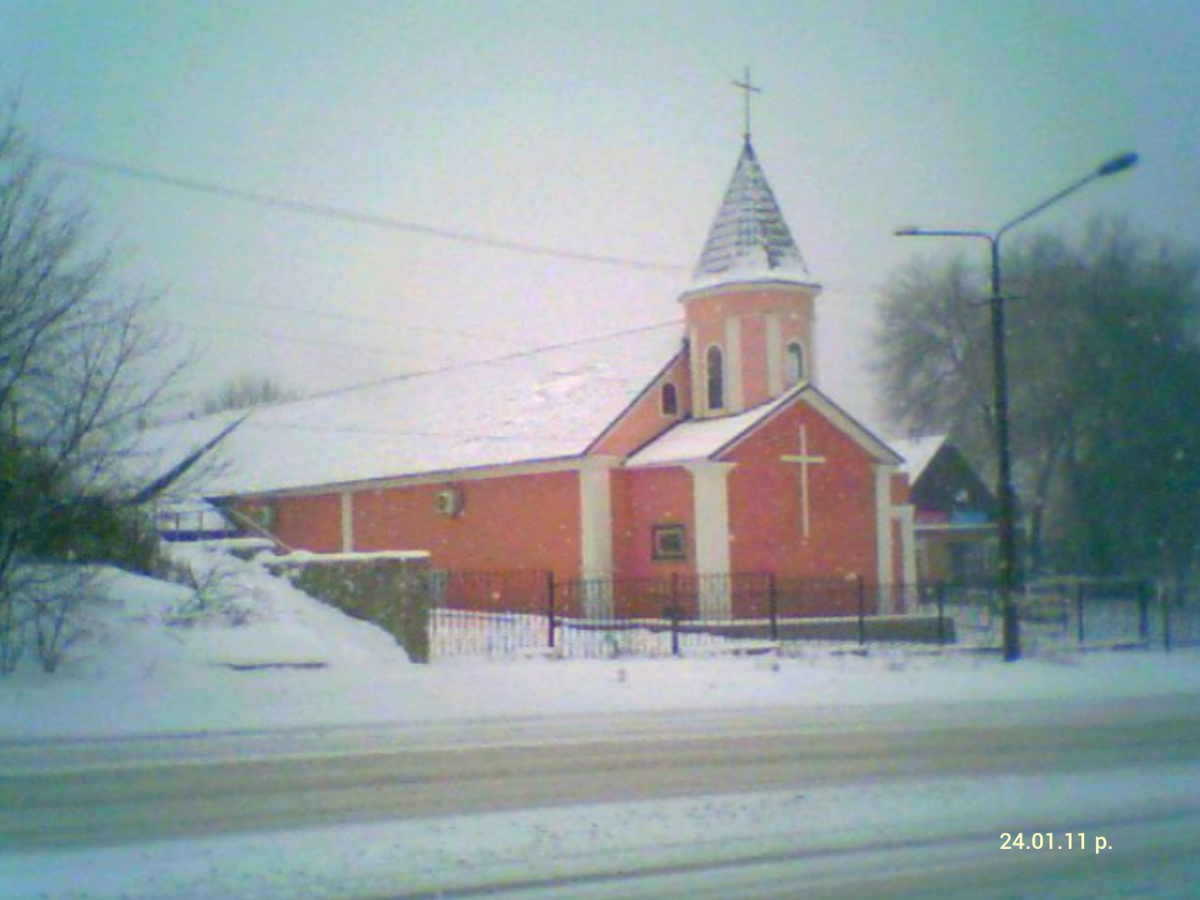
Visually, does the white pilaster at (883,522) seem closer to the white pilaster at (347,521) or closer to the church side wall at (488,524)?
the church side wall at (488,524)

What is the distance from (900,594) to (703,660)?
10.1 m

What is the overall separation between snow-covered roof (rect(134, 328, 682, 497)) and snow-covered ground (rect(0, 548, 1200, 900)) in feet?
39.8

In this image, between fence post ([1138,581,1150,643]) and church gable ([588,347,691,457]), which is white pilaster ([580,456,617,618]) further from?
fence post ([1138,581,1150,643])

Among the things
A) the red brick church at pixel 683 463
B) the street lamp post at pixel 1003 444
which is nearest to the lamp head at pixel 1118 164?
the street lamp post at pixel 1003 444

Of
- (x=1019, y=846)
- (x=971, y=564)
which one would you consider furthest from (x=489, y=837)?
(x=971, y=564)

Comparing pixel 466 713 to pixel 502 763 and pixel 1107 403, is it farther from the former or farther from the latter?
pixel 1107 403

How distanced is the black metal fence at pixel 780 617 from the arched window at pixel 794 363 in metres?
6.11

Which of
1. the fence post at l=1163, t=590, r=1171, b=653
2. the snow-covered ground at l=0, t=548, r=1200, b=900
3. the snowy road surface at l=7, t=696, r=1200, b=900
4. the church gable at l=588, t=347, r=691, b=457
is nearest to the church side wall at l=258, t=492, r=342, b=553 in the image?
the church gable at l=588, t=347, r=691, b=457

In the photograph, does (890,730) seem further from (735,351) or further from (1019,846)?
(735,351)

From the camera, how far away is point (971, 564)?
4853 cm

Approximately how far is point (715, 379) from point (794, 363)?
2.22m

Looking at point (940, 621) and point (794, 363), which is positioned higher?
point (794, 363)

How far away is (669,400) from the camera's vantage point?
3703cm

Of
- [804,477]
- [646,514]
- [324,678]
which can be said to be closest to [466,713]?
[324,678]
